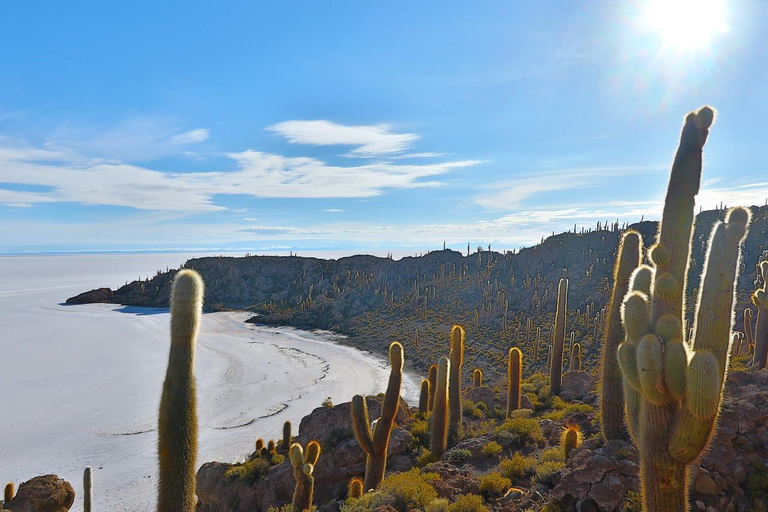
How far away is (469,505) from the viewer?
696 cm

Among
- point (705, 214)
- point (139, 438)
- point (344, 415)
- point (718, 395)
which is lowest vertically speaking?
point (139, 438)

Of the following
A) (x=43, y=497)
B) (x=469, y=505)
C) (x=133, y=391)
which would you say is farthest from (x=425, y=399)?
(x=133, y=391)

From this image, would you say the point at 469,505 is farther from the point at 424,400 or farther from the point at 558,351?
the point at 558,351

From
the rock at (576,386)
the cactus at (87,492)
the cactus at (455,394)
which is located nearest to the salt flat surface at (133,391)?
the cactus at (87,492)

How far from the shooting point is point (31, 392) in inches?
992

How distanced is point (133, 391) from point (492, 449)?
76.3 ft

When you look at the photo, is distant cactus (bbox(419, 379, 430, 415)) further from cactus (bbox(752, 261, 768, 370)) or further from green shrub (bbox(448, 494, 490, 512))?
cactus (bbox(752, 261, 768, 370))

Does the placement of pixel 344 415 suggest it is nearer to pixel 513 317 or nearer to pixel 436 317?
pixel 513 317

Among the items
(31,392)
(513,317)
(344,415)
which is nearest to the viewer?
(344,415)

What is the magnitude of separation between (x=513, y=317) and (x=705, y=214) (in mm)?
23895

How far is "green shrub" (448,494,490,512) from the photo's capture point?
6.86 meters

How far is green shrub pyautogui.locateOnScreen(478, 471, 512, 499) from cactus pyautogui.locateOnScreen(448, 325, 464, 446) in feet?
12.5

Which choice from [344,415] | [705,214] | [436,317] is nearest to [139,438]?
[344,415]

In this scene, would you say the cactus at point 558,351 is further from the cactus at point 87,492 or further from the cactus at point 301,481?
the cactus at point 87,492
